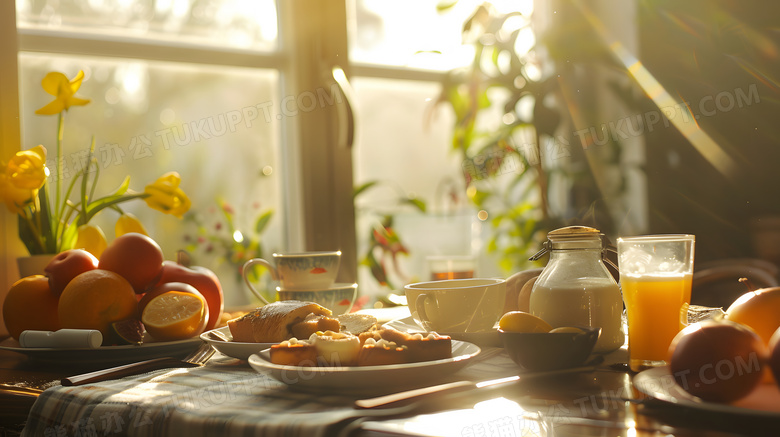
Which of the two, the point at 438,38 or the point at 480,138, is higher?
the point at 438,38

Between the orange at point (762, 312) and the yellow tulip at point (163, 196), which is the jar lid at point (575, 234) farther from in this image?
the yellow tulip at point (163, 196)

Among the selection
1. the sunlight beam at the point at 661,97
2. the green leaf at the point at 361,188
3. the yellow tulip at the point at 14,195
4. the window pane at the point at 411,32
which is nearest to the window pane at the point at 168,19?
the window pane at the point at 411,32

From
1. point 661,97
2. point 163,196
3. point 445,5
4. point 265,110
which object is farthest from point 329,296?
point 661,97

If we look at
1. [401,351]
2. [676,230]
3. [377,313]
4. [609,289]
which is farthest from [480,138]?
[401,351]

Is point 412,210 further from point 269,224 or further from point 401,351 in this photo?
point 401,351

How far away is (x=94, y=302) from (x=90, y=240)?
1.39 ft

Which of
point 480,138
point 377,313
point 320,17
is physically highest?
point 320,17

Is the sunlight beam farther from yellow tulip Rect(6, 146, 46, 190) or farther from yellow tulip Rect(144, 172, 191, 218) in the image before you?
yellow tulip Rect(6, 146, 46, 190)

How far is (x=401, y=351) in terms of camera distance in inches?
25.7

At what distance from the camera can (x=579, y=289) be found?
2.56ft

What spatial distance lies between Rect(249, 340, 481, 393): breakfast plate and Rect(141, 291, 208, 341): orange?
339 mm

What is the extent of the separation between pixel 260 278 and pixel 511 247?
1050 mm

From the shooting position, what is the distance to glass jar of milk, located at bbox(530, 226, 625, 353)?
0.78m

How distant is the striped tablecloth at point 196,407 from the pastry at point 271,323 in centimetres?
6
